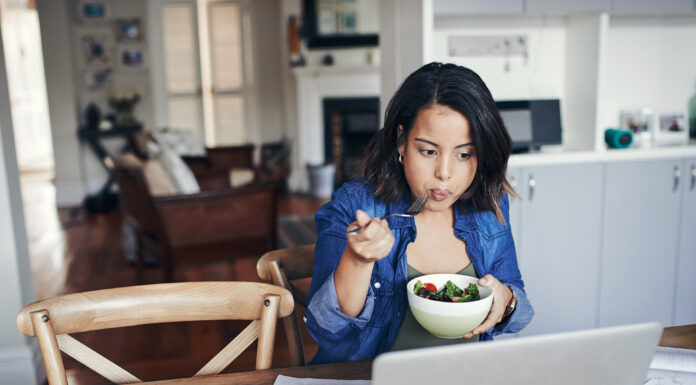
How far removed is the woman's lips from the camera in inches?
38.5

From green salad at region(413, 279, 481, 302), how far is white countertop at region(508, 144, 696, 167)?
60.7 inches

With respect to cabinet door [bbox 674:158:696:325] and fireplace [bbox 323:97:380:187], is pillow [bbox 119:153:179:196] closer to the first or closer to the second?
cabinet door [bbox 674:158:696:325]

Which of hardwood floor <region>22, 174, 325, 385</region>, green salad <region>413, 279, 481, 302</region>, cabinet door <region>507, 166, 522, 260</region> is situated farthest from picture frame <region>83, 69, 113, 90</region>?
green salad <region>413, 279, 481, 302</region>

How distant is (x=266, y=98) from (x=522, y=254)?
503 centimetres

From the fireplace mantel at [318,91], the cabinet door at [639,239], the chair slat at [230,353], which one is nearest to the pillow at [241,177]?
the fireplace mantel at [318,91]

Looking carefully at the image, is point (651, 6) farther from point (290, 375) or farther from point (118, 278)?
point (118, 278)

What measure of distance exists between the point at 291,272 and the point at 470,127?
0.57 metres

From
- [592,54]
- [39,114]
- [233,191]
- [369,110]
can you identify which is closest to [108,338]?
[233,191]

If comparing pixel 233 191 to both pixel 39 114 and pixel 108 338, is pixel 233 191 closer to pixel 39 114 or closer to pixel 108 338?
pixel 108 338

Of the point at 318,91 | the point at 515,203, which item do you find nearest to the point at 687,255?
the point at 515,203

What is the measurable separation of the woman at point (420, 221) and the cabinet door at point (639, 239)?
1621 millimetres

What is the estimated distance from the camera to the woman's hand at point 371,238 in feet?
2.54

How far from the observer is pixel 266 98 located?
699 cm

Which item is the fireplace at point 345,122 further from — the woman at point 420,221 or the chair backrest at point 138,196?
the woman at point 420,221
